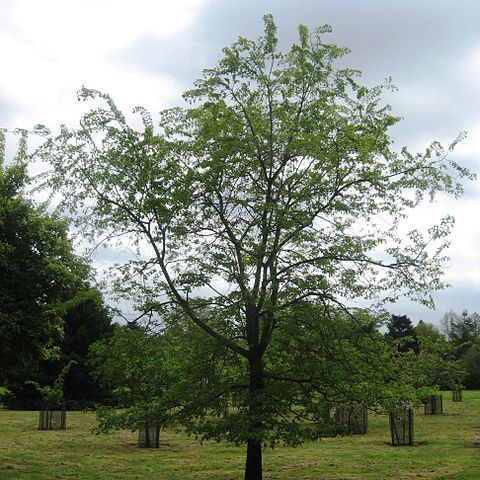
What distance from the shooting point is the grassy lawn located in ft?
45.2

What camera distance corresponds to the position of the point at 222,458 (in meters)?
16.9

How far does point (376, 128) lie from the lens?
11.6 m

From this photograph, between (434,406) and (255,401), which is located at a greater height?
(255,401)

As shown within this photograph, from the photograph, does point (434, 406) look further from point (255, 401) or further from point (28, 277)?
point (28, 277)

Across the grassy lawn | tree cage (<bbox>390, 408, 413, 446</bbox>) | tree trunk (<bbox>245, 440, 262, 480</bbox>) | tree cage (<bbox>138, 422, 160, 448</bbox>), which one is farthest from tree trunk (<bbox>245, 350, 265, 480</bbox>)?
tree cage (<bbox>390, 408, 413, 446</bbox>)

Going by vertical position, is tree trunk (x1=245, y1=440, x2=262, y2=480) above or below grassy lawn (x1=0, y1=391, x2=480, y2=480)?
above

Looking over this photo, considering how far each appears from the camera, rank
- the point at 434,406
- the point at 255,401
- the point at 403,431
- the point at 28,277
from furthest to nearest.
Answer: the point at 434,406
the point at 403,431
the point at 28,277
the point at 255,401

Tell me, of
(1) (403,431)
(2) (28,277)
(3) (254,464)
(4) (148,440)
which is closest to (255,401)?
(3) (254,464)

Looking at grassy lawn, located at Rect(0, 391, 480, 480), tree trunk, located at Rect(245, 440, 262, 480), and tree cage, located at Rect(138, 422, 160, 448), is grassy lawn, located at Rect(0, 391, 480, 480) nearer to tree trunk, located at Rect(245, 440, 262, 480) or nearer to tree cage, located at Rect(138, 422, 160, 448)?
tree cage, located at Rect(138, 422, 160, 448)

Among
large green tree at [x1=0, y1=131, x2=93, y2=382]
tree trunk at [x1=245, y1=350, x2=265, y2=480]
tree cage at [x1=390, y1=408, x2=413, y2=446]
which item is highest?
large green tree at [x1=0, y1=131, x2=93, y2=382]

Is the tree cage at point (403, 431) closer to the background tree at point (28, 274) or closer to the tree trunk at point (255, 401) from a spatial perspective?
the tree trunk at point (255, 401)

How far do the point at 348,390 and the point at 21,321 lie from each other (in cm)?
801

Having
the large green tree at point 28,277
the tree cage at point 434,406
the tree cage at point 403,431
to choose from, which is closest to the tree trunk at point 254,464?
the large green tree at point 28,277

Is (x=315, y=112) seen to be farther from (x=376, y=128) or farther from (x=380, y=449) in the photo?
(x=380, y=449)
